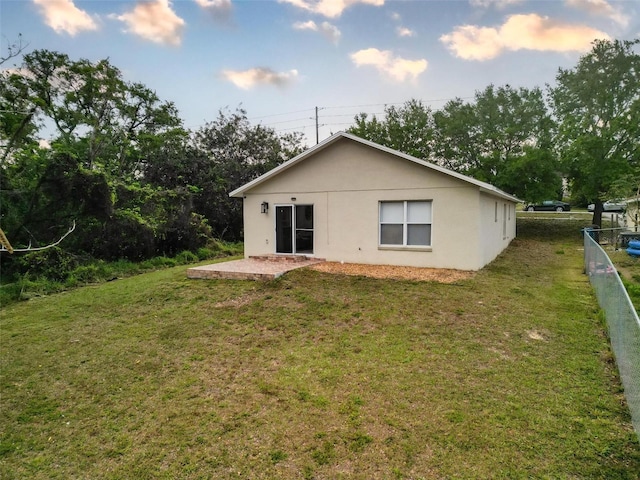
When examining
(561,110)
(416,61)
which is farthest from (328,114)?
(561,110)

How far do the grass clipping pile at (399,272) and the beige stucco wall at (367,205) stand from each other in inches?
16.4

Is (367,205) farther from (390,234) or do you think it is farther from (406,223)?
(406,223)

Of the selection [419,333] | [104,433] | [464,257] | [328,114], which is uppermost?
[328,114]

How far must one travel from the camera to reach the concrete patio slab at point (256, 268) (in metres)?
9.16

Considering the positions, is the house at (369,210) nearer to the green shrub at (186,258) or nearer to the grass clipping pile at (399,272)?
the grass clipping pile at (399,272)

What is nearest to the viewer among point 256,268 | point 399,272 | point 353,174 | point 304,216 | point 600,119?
point 399,272

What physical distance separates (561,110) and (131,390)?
83.2 ft

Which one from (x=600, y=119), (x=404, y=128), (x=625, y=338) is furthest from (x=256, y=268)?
(x=600, y=119)

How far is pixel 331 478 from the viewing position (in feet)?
9.57

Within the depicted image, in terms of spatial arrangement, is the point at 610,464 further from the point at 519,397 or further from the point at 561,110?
the point at 561,110

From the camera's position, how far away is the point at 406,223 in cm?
1040

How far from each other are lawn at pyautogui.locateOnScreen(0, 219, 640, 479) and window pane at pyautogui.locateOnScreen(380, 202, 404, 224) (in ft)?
10.1

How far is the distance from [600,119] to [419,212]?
17.2 metres

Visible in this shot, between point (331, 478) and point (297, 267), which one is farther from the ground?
point (297, 267)
